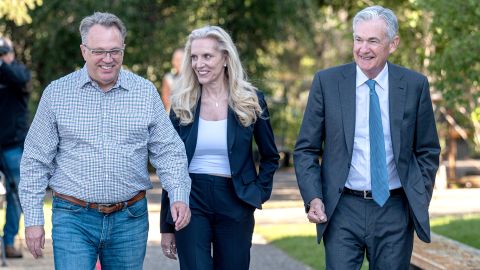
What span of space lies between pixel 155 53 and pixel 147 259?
1132 cm

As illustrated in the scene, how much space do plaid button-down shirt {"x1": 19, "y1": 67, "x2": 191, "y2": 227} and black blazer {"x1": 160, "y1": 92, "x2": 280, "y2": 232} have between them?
811 millimetres

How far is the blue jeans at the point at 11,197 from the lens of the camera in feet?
35.6

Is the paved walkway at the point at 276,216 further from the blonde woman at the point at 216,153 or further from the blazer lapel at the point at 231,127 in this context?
the blazer lapel at the point at 231,127

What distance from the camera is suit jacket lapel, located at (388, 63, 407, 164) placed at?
20.5 ft

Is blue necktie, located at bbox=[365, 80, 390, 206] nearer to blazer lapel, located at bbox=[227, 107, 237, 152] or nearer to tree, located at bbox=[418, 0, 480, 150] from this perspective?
blazer lapel, located at bbox=[227, 107, 237, 152]

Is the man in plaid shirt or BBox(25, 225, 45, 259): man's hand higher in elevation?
the man in plaid shirt

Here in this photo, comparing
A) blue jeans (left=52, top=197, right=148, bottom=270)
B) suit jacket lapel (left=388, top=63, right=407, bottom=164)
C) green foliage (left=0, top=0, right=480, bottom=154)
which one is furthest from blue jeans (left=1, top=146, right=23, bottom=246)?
green foliage (left=0, top=0, right=480, bottom=154)

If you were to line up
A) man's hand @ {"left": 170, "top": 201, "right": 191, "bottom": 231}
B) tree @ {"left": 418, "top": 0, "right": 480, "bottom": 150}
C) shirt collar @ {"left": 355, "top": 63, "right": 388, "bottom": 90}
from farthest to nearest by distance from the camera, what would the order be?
tree @ {"left": 418, "top": 0, "right": 480, "bottom": 150} < shirt collar @ {"left": 355, "top": 63, "right": 388, "bottom": 90} < man's hand @ {"left": 170, "top": 201, "right": 191, "bottom": 231}

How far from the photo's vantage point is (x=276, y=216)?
50.9ft

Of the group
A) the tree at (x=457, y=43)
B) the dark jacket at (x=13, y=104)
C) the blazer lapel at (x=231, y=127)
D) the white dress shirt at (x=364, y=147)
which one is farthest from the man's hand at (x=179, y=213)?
the dark jacket at (x=13, y=104)

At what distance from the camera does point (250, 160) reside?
701cm

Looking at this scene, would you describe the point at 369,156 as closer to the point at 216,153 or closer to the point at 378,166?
the point at 378,166

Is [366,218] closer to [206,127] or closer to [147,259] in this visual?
[206,127]

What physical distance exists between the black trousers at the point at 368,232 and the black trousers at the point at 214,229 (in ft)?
2.35
